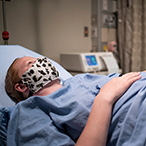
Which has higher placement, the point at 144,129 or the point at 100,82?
the point at 100,82

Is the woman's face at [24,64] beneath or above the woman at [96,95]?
above

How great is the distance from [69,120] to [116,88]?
0.26 metres

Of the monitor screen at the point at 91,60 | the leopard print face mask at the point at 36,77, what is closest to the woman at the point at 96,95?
the leopard print face mask at the point at 36,77

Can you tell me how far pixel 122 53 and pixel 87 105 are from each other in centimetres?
214

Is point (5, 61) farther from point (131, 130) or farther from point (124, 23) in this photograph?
point (124, 23)

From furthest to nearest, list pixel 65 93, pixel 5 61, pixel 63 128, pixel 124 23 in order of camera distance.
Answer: pixel 124 23, pixel 5 61, pixel 65 93, pixel 63 128

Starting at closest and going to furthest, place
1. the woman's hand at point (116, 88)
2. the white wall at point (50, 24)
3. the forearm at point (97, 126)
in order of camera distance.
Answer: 1. the forearm at point (97, 126)
2. the woman's hand at point (116, 88)
3. the white wall at point (50, 24)

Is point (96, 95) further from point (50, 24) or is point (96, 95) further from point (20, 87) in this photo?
point (50, 24)

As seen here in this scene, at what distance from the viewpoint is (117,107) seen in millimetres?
755

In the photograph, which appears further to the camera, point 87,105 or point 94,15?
point 94,15

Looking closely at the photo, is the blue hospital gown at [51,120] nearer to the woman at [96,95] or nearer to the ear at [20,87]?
the woman at [96,95]

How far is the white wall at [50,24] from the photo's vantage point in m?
2.03

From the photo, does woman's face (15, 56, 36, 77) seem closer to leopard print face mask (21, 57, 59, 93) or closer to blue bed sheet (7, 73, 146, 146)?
leopard print face mask (21, 57, 59, 93)

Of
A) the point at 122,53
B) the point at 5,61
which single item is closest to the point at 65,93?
the point at 5,61
